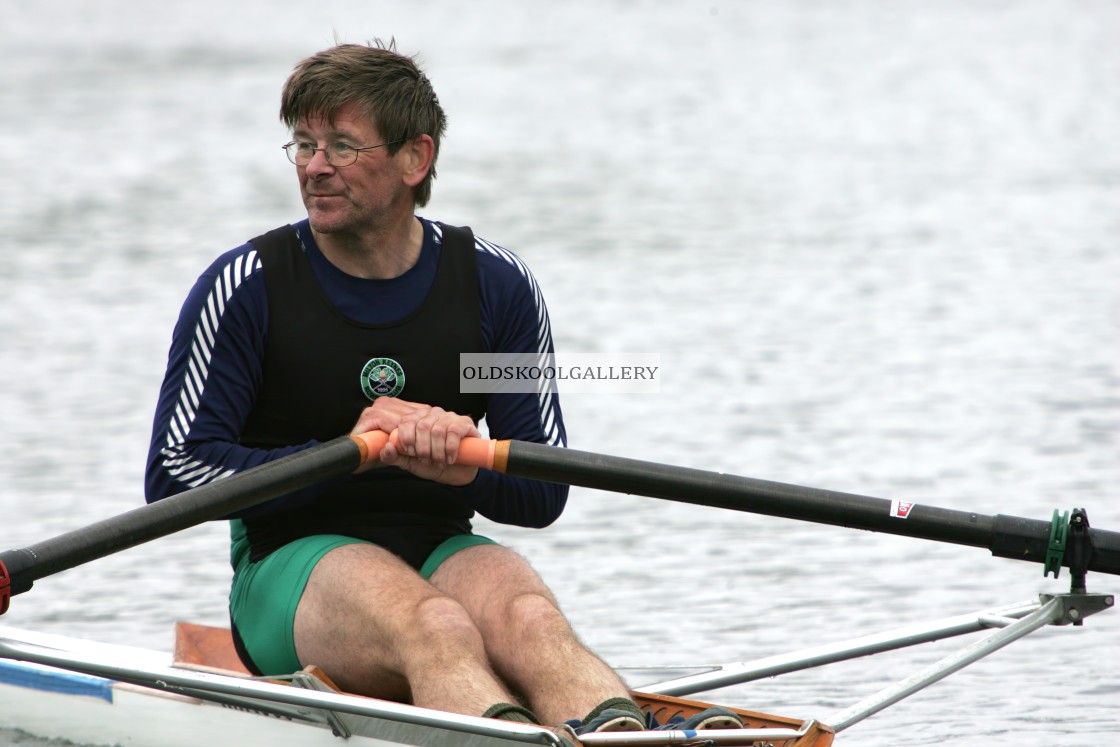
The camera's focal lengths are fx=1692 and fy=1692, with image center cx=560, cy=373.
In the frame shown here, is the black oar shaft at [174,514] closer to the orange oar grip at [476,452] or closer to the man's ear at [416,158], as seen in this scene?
the orange oar grip at [476,452]

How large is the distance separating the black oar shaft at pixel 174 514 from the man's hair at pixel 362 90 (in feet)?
2.40

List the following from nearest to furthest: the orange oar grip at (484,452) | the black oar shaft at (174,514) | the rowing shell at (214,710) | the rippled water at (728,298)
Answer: the rowing shell at (214,710) < the black oar shaft at (174,514) < the orange oar grip at (484,452) < the rippled water at (728,298)

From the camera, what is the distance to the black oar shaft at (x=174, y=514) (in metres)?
3.32

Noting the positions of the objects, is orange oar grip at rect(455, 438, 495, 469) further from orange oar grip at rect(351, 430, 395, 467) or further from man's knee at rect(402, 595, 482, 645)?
man's knee at rect(402, 595, 482, 645)

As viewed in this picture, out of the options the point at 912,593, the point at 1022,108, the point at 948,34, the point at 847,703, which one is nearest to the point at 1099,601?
the point at 847,703

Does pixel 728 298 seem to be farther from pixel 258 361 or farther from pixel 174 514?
pixel 174 514

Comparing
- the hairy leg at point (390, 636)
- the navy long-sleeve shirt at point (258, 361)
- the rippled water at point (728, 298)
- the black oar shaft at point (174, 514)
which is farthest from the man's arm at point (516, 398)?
the rippled water at point (728, 298)

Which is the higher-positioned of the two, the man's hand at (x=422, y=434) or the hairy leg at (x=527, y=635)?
the man's hand at (x=422, y=434)

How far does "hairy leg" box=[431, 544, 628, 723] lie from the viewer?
3.17 m

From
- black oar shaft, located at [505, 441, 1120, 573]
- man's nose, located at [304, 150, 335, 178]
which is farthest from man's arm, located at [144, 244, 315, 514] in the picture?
black oar shaft, located at [505, 441, 1120, 573]

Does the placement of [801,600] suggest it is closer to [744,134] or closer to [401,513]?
[401,513]

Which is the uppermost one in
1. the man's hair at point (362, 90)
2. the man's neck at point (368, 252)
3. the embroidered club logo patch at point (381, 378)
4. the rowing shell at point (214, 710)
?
the man's hair at point (362, 90)

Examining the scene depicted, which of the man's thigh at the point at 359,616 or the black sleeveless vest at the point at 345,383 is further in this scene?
the black sleeveless vest at the point at 345,383

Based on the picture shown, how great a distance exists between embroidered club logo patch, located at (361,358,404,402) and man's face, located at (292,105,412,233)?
293mm
